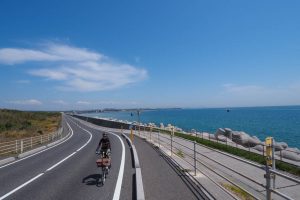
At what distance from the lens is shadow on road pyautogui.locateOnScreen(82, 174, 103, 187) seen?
36.5 ft

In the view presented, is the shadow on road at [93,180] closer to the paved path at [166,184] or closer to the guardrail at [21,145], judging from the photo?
the paved path at [166,184]

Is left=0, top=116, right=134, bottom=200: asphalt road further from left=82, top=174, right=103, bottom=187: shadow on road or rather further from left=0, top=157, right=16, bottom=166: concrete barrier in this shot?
left=0, top=157, right=16, bottom=166: concrete barrier

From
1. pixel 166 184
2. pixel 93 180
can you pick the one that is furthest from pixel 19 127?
pixel 166 184

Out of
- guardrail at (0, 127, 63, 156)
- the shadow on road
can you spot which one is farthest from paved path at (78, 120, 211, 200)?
guardrail at (0, 127, 63, 156)

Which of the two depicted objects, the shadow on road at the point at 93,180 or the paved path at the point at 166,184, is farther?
the shadow on road at the point at 93,180

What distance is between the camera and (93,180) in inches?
460

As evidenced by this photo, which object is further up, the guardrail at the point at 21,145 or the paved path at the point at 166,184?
the paved path at the point at 166,184

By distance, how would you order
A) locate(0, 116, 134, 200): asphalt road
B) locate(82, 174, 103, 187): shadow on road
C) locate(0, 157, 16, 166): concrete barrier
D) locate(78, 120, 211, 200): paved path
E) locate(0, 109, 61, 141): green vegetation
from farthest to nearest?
locate(0, 109, 61, 141): green vegetation, locate(0, 157, 16, 166): concrete barrier, locate(82, 174, 103, 187): shadow on road, locate(0, 116, 134, 200): asphalt road, locate(78, 120, 211, 200): paved path

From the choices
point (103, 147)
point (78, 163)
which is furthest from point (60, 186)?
point (78, 163)

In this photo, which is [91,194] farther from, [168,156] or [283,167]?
[283,167]

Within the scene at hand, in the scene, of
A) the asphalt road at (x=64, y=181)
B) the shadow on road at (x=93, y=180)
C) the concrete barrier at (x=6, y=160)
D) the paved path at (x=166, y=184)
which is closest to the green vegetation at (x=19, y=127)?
the concrete barrier at (x=6, y=160)

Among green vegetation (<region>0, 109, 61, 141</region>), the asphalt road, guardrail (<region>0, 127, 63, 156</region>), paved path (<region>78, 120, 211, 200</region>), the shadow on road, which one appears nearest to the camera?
paved path (<region>78, 120, 211, 200</region>)

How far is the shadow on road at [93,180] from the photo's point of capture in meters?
11.1

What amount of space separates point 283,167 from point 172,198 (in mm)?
9150
